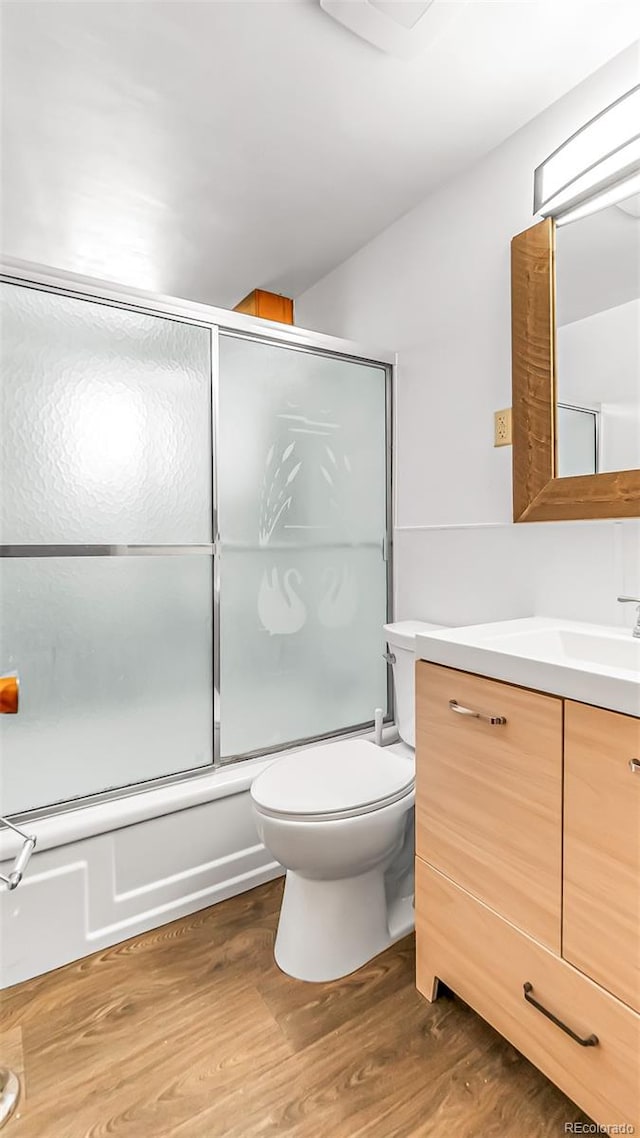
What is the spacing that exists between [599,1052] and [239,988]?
83 cm

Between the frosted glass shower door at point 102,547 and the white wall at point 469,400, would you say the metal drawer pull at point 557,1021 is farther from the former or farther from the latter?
the frosted glass shower door at point 102,547

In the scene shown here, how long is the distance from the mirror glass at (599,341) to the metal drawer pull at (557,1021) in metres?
1.13

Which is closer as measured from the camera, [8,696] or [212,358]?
[8,696]

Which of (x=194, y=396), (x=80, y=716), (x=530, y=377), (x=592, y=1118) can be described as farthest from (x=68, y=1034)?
(x=530, y=377)

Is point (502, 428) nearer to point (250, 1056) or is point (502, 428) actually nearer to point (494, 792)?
point (494, 792)

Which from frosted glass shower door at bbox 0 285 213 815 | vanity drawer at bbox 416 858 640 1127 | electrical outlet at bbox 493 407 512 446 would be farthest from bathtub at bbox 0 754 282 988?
electrical outlet at bbox 493 407 512 446

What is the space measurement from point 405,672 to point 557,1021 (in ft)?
3.20

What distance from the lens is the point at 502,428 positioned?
1723 mm

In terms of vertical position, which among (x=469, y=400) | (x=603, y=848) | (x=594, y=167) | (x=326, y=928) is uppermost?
(x=594, y=167)

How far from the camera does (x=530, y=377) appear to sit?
156 cm

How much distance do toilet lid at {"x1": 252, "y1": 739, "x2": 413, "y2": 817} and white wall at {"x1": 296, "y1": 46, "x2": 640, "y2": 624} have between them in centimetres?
58

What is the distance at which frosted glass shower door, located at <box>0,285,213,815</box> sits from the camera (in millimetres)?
1491

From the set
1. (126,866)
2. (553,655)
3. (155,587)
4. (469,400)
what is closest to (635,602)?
(553,655)

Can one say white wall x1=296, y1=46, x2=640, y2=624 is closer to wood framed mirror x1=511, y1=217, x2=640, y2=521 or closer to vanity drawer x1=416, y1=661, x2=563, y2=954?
wood framed mirror x1=511, y1=217, x2=640, y2=521
